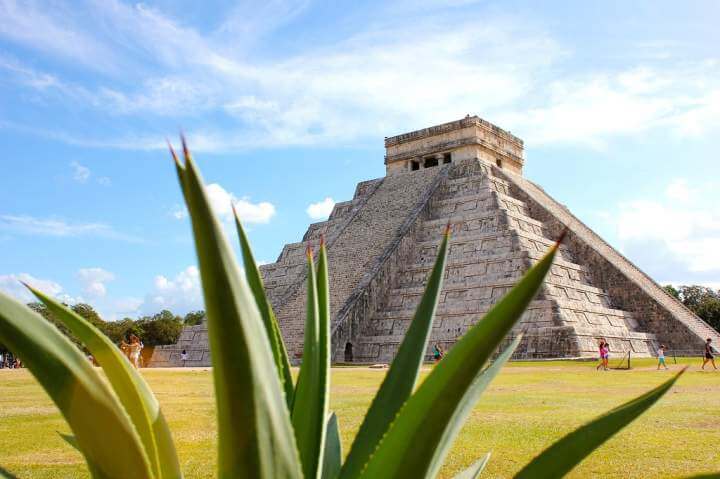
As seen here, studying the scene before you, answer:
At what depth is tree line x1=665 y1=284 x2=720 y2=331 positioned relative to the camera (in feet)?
136

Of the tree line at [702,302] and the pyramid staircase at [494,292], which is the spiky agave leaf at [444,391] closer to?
the pyramid staircase at [494,292]

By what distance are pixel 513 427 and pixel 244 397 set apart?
18.8ft

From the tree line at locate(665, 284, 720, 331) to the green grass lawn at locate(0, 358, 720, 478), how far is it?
95.7 ft

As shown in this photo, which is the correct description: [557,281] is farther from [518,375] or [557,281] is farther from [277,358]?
[277,358]

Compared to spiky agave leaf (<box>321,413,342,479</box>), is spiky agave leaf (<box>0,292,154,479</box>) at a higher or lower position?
higher

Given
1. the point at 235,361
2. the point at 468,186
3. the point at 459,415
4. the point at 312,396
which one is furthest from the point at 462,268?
the point at 235,361

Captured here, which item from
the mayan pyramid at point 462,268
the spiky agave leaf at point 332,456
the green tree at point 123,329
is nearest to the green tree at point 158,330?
the green tree at point 123,329

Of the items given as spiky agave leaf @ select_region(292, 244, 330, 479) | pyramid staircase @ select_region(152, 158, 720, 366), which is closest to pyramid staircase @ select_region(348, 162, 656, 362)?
pyramid staircase @ select_region(152, 158, 720, 366)

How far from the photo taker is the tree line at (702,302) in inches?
1633

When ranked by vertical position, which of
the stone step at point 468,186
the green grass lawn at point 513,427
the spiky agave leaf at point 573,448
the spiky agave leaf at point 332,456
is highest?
the stone step at point 468,186

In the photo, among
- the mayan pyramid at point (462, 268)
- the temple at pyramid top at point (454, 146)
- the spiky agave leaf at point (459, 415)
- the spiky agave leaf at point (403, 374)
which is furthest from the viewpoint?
the temple at pyramid top at point (454, 146)

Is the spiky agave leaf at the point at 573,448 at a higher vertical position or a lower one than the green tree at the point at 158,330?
lower

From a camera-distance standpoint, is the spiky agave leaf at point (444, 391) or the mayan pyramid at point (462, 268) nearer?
the spiky agave leaf at point (444, 391)

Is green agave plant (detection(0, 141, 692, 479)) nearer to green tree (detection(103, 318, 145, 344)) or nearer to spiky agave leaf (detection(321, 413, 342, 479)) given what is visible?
spiky agave leaf (detection(321, 413, 342, 479))
